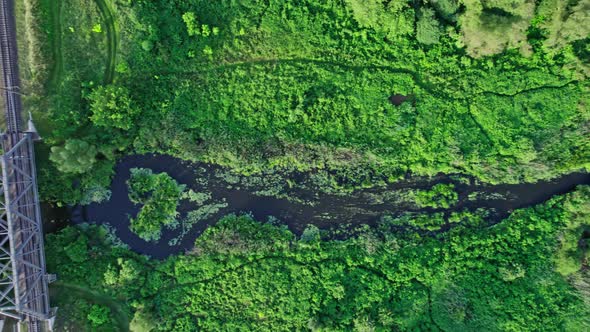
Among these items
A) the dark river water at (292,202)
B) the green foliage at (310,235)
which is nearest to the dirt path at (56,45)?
the dark river water at (292,202)

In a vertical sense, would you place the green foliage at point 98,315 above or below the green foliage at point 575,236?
below

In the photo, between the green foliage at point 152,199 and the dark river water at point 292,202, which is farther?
the dark river water at point 292,202

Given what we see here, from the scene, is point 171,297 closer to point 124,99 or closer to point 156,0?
point 124,99

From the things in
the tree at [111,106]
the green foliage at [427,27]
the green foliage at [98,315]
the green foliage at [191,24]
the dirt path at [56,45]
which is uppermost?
the green foliage at [427,27]

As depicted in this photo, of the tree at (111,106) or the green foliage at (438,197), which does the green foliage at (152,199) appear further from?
the green foliage at (438,197)

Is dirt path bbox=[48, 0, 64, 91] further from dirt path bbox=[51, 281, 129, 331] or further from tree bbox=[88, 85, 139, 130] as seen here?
dirt path bbox=[51, 281, 129, 331]

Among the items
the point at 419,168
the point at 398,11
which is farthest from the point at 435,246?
the point at 398,11

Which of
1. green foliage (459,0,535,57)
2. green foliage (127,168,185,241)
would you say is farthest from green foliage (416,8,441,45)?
green foliage (127,168,185,241)
